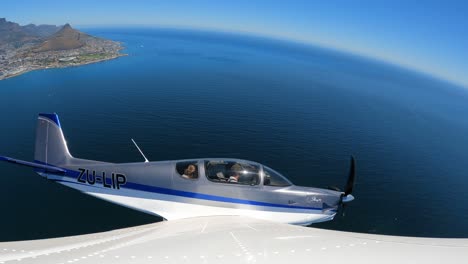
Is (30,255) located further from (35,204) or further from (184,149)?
(184,149)

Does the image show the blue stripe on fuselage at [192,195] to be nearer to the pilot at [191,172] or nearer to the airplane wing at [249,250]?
the pilot at [191,172]

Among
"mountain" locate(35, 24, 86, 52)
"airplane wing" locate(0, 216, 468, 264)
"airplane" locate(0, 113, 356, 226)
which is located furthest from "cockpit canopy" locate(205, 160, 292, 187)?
"mountain" locate(35, 24, 86, 52)

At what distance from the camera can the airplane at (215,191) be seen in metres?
9.78

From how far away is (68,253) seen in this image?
15.5 feet

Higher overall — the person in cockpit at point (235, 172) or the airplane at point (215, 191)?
the person in cockpit at point (235, 172)

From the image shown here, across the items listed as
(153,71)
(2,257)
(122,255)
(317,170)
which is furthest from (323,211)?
(153,71)

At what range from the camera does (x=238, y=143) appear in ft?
117

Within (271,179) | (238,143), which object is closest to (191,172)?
(271,179)

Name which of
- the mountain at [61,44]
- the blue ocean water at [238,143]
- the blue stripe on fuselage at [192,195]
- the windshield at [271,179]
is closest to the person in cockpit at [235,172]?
the blue stripe on fuselage at [192,195]

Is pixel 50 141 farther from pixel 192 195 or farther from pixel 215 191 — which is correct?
pixel 215 191

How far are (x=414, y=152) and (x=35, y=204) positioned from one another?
161 feet

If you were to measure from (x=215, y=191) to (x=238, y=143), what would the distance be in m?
26.0

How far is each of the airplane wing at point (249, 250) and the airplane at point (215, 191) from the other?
3.47 metres

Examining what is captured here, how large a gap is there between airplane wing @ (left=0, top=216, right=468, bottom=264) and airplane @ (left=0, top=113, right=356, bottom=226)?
11.4 feet
